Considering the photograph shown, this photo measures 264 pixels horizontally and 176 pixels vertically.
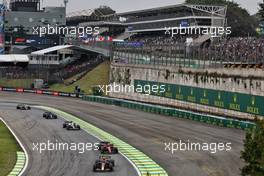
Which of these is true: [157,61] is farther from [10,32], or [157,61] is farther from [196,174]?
[10,32]

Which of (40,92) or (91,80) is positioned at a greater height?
(91,80)

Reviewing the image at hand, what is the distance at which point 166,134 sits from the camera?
173 feet

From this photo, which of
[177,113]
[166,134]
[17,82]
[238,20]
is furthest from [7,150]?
[238,20]

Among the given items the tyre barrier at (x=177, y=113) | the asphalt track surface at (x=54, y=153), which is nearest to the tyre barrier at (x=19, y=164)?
the asphalt track surface at (x=54, y=153)

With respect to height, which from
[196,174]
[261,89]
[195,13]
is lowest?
[196,174]

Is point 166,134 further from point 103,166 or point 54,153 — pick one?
point 103,166

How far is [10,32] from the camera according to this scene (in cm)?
14275

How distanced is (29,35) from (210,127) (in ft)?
311

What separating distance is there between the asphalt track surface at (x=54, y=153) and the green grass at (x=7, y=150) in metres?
0.94

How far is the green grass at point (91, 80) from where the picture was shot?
324 feet

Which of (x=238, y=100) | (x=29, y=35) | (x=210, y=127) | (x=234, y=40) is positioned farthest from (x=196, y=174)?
(x=29, y=35)

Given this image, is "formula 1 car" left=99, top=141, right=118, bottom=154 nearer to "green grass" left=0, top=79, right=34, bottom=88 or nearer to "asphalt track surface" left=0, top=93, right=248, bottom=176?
"asphalt track surface" left=0, top=93, right=248, bottom=176

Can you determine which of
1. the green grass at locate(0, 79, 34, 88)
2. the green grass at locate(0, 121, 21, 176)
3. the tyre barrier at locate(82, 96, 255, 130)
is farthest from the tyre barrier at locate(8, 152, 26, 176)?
the green grass at locate(0, 79, 34, 88)

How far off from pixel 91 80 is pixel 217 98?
41.9m
